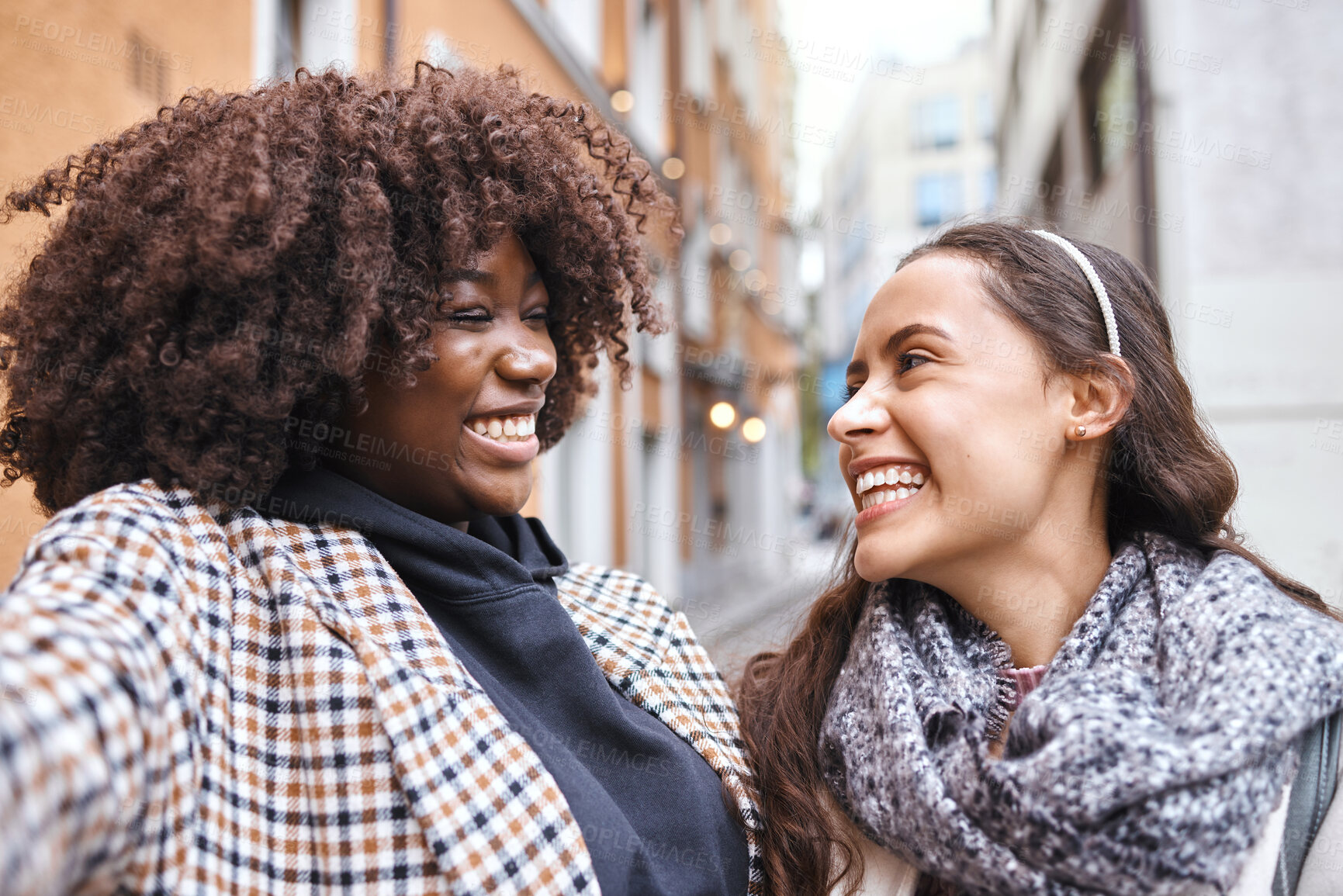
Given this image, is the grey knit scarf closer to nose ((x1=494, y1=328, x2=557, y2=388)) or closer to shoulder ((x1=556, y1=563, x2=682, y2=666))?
shoulder ((x1=556, y1=563, x2=682, y2=666))

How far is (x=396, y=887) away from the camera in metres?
1.52

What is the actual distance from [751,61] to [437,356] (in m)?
23.3

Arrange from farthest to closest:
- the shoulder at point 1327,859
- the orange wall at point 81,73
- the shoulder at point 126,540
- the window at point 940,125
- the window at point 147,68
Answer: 1. the window at point 940,125
2. the window at point 147,68
3. the orange wall at point 81,73
4. the shoulder at point 1327,859
5. the shoulder at point 126,540

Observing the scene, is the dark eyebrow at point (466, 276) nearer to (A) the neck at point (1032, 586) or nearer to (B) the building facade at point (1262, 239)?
(A) the neck at point (1032, 586)


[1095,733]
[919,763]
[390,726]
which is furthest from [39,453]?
[1095,733]

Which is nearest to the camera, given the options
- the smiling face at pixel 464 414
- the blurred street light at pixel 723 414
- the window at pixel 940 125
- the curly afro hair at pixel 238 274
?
the curly afro hair at pixel 238 274

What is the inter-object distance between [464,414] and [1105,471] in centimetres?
142

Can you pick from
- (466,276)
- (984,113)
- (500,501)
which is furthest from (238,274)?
(984,113)

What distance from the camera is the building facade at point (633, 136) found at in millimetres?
3402

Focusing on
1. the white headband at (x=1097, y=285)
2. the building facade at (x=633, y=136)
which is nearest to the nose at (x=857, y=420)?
the white headband at (x=1097, y=285)

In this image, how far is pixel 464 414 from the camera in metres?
1.93

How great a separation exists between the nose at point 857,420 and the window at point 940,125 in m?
40.7

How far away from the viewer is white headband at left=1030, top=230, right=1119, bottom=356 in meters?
2.11

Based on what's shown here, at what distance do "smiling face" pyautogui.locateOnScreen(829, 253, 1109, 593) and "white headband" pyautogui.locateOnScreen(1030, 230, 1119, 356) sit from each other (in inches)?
5.1
